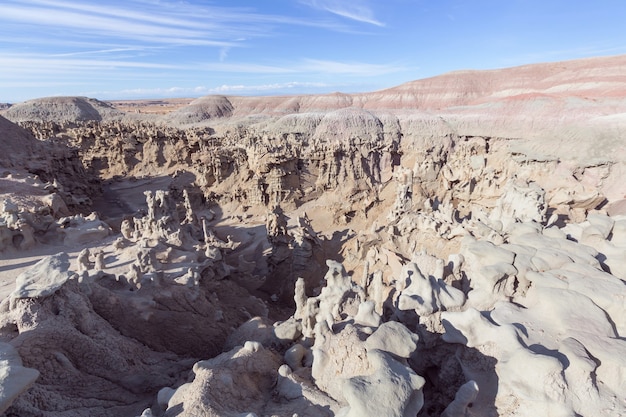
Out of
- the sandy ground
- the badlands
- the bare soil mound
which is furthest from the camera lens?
the sandy ground

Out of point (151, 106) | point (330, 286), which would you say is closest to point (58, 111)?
point (151, 106)

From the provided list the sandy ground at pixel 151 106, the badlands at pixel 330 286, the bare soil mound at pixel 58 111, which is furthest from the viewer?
the sandy ground at pixel 151 106

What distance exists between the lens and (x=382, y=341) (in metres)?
3.62

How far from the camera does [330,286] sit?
6195mm

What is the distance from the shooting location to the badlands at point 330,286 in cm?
357

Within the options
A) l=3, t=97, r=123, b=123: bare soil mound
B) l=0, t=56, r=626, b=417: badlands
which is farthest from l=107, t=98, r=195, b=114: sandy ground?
l=0, t=56, r=626, b=417: badlands

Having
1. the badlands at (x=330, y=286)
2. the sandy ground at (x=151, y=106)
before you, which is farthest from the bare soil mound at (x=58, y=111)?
the badlands at (x=330, y=286)

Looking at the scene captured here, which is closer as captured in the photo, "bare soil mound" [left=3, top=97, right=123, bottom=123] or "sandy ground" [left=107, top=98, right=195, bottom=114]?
"bare soil mound" [left=3, top=97, right=123, bottom=123]

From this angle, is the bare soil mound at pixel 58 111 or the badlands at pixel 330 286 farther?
the bare soil mound at pixel 58 111

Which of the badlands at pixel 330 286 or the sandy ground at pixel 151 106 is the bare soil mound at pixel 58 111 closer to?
the sandy ground at pixel 151 106

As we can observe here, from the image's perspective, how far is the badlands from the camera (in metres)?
3.57

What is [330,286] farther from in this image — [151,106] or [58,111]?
[151,106]

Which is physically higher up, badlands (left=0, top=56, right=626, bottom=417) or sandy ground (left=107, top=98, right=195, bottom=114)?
sandy ground (left=107, top=98, right=195, bottom=114)

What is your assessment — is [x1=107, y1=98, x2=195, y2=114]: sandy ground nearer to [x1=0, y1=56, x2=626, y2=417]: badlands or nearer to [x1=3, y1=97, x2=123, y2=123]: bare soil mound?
[x1=3, y1=97, x2=123, y2=123]: bare soil mound
